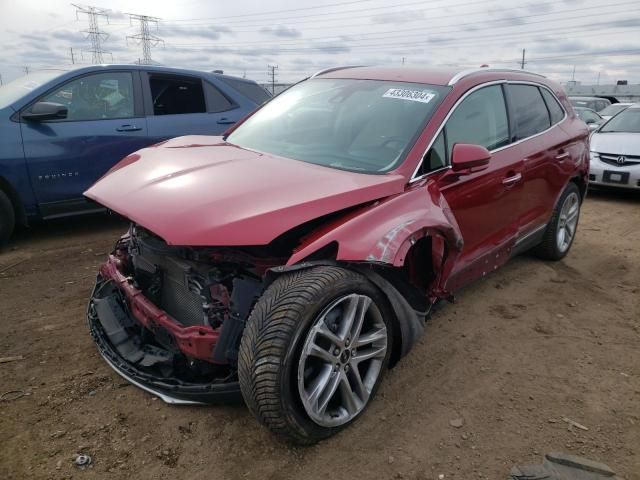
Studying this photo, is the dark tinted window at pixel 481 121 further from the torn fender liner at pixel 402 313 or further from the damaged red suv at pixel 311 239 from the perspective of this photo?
the torn fender liner at pixel 402 313

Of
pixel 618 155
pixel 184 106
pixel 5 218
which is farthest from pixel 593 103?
pixel 5 218

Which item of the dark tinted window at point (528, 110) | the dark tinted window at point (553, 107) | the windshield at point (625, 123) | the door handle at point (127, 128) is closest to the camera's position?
the dark tinted window at point (528, 110)

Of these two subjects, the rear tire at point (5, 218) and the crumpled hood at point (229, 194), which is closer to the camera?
the crumpled hood at point (229, 194)

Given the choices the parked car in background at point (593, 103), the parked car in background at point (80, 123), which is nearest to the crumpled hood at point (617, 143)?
the parked car in background at point (80, 123)

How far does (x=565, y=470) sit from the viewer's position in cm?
229

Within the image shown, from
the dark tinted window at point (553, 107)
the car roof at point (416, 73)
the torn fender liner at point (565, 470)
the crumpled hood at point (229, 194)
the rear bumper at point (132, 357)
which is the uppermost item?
the car roof at point (416, 73)

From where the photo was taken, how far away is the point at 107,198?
2803 mm

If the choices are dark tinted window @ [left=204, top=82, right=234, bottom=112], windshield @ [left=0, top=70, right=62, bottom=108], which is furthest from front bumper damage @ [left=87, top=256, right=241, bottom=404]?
dark tinted window @ [left=204, top=82, right=234, bottom=112]

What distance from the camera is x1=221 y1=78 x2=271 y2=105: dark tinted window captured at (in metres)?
6.50

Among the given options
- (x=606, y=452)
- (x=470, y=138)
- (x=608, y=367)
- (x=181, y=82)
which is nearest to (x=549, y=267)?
(x=608, y=367)

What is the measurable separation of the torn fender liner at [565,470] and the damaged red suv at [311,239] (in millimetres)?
779

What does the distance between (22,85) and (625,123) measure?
9.04 meters

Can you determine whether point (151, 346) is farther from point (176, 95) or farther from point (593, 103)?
point (593, 103)

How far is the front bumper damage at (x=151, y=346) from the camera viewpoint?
2475mm
